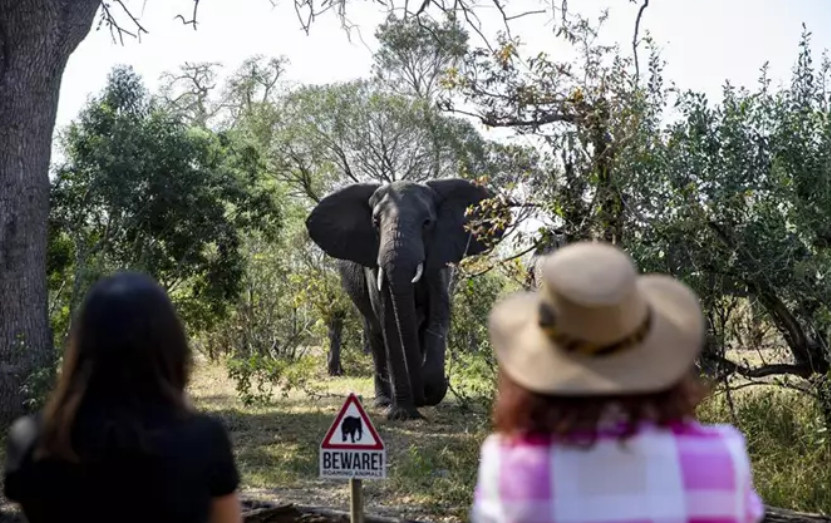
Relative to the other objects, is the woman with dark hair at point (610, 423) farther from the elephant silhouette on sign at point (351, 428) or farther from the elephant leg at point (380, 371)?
the elephant leg at point (380, 371)

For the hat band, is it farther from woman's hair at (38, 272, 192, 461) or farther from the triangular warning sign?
the triangular warning sign

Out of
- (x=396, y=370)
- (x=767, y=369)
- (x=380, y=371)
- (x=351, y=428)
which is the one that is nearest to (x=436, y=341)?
(x=396, y=370)

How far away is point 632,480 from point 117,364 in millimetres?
1115

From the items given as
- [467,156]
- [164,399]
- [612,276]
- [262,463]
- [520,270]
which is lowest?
[262,463]

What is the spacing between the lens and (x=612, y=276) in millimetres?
2049

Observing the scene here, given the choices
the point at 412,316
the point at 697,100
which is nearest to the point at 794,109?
the point at 697,100

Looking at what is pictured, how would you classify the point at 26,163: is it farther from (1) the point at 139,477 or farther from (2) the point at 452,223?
(1) the point at 139,477

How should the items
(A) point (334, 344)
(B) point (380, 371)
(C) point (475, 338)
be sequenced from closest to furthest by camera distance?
(C) point (475, 338)
(B) point (380, 371)
(A) point (334, 344)

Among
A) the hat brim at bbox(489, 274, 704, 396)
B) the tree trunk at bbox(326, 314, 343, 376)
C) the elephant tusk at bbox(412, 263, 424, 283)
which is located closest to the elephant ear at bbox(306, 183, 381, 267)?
the elephant tusk at bbox(412, 263, 424, 283)

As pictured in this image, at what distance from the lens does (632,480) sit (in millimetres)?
2039

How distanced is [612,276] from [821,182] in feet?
20.0

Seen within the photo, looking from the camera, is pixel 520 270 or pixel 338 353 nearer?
pixel 520 270

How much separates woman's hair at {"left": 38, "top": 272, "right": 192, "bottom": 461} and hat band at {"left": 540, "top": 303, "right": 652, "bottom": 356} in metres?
0.85

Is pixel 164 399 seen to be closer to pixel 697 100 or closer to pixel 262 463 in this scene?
pixel 697 100
